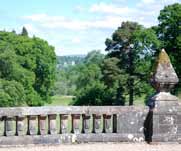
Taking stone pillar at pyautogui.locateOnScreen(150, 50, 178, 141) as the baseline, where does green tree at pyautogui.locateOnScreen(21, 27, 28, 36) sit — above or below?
above

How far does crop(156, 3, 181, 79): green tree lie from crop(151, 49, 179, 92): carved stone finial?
41.4m

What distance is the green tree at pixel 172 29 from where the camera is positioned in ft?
176

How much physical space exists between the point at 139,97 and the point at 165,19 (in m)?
12.0

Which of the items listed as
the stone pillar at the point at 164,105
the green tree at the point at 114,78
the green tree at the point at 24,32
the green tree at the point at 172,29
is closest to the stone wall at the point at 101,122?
the stone pillar at the point at 164,105

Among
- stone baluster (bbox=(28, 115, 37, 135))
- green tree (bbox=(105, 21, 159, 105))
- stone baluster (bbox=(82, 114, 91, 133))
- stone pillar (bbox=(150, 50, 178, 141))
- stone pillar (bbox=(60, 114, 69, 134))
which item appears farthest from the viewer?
green tree (bbox=(105, 21, 159, 105))

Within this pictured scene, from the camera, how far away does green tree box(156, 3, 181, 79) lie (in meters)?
53.6

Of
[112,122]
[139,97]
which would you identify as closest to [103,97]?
[139,97]

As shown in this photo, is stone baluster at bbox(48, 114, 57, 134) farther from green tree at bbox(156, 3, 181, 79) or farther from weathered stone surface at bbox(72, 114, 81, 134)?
green tree at bbox(156, 3, 181, 79)

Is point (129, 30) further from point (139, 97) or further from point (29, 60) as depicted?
point (29, 60)

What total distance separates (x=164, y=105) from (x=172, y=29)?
44093 mm

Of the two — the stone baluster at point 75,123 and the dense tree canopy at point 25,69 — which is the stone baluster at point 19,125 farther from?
the dense tree canopy at point 25,69

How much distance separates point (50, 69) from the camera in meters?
80.1

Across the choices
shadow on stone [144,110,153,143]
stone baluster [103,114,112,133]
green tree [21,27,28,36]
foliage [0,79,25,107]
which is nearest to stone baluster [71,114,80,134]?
stone baluster [103,114,112,133]

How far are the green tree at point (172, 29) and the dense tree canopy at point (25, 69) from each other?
699 inches
